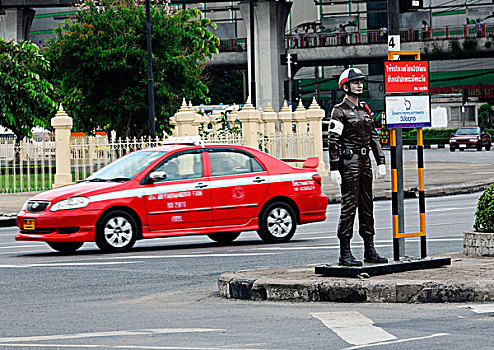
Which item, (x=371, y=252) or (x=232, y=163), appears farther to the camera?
(x=232, y=163)

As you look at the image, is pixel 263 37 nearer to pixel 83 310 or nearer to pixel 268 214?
pixel 268 214

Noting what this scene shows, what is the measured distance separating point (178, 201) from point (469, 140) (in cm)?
4550

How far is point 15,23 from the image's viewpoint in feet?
214

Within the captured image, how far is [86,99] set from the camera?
37594mm

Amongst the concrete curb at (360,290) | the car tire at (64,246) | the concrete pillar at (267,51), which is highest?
the concrete pillar at (267,51)

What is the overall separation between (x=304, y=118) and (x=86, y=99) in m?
8.57

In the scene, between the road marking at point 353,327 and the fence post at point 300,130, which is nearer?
the road marking at point 353,327

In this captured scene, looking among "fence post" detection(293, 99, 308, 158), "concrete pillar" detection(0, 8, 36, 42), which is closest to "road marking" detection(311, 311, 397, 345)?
"fence post" detection(293, 99, 308, 158)

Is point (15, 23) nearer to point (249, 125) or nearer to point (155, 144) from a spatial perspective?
point (249, 125)

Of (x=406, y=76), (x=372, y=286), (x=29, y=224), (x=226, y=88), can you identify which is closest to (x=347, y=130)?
(x=406, y=76)

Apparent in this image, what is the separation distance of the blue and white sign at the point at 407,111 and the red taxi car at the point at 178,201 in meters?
5.39

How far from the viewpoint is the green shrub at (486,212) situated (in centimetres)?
1131

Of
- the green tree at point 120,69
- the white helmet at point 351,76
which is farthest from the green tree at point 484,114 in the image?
A: the white helmet at point 351,76

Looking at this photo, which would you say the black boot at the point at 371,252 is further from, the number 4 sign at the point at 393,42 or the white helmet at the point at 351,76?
the number 4 sign at the point at 393,42
